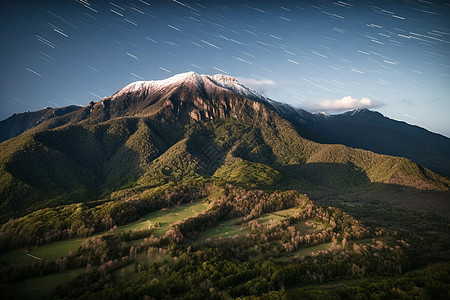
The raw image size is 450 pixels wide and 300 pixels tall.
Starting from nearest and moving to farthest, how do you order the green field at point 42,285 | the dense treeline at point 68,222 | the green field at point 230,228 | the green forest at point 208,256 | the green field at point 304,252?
the green field at point 42,285 < the green forest at point 208,256 < the dense treeline at point 68,222 < the green field at point 304,252 < the green field at point 230,228

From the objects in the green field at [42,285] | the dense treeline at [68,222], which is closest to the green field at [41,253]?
the dense treeline at [68,222]

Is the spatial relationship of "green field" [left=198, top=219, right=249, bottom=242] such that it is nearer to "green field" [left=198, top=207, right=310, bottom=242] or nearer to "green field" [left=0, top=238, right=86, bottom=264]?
"green field" [left=198, top=207, right=310, bottom=242]

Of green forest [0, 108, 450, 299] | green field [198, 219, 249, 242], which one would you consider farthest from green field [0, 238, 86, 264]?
green field [198, 219, 249, 242]

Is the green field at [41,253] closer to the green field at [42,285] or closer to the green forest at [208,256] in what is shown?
the green forest at [208,256]

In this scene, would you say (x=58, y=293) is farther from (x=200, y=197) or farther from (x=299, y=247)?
(x=200, y=197)

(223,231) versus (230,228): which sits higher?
(230,228)

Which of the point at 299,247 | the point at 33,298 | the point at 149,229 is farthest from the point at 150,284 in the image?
the point at 299,247

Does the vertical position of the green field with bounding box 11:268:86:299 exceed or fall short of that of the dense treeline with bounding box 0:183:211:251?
it exceeds it

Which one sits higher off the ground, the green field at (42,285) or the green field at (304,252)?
the green field at (304,252)

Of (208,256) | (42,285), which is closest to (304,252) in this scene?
(208,256)

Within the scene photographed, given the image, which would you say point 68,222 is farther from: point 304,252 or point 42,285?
point 304,252

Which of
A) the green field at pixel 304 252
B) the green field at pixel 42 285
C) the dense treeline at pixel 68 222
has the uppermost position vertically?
the green field at pixel 304 252
